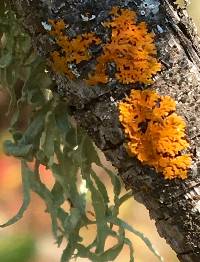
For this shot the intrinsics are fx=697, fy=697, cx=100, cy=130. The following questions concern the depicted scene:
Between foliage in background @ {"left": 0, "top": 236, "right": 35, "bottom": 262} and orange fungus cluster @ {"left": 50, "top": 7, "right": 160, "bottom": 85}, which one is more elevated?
foliage in background @ {"left": 0, "top": 236, "right": 35, "bottom": 262}

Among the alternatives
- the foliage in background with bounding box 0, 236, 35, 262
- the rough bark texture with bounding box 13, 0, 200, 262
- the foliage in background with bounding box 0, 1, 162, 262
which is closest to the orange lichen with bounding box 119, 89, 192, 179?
the rough bark texture with bounding box 13, 0, 200, 262

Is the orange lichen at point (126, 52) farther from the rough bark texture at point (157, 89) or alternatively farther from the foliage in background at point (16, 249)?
the foliage in background at point (16, 249)

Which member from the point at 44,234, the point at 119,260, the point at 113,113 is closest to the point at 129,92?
the point at 113,113

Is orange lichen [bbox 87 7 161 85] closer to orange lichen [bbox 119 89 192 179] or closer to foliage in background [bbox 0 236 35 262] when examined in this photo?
orange lichen [bbox 119 89 192 179]

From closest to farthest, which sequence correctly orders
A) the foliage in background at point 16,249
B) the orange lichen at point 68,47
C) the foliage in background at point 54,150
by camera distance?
the orange lichen at point 68,47 < the foliage in background at point 54,150 < the foliage in background at point 16,249

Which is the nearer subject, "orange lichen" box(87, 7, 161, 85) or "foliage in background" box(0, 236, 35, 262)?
"orange lichen" box(87, 7, 161, 85)

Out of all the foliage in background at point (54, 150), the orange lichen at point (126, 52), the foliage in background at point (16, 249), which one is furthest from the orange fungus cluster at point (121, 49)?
the foliage in background at point (16, 249)
